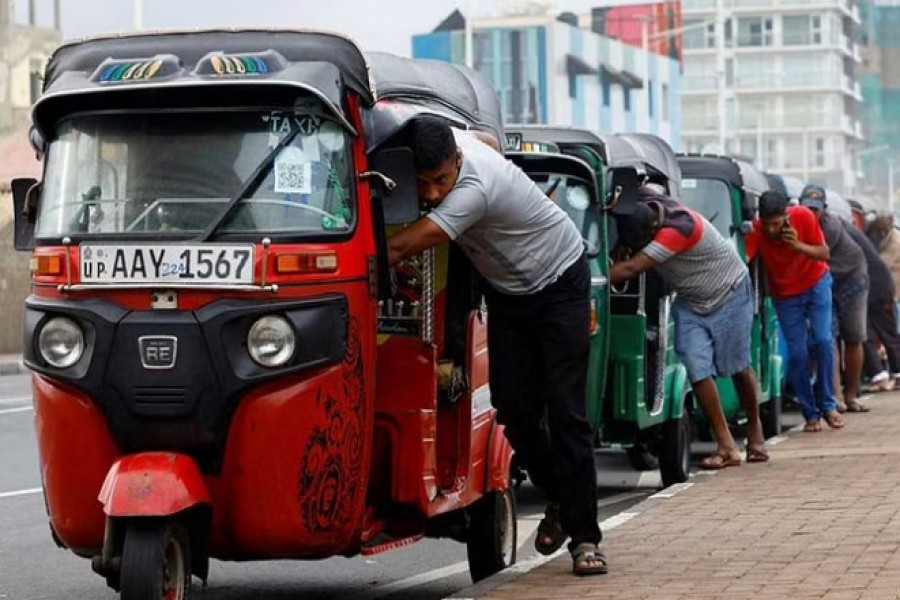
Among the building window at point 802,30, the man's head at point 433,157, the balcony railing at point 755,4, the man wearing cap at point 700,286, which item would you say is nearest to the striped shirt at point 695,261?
the man wearing cap at point 700,286

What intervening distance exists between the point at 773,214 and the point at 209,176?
27.3 ft

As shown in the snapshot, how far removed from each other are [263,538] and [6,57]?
120 feet

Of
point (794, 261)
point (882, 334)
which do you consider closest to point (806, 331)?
point (794, 261)

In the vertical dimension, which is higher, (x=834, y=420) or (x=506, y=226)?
(x=506, y=226)

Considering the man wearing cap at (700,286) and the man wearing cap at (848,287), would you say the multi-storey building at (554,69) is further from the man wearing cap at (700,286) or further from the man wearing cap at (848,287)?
the man wearing cap at (700,286)

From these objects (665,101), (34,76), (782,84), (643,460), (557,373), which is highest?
(782,84)

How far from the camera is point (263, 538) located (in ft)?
26.2

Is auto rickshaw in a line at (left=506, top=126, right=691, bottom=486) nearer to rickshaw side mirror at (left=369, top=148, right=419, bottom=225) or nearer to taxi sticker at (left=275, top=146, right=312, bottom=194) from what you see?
rickshaw side mirror at (left=369, top=148, right=419, bottom=225)

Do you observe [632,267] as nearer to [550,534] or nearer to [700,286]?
[700,286]

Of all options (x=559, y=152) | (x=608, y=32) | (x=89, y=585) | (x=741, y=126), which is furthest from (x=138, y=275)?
(x=741, y=126)

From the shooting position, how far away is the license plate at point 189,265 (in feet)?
25.7

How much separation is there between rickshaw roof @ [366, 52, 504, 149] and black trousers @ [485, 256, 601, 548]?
890 millimetres

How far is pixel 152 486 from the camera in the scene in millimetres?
7660

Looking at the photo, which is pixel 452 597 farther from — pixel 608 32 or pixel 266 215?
pixel 608 32
